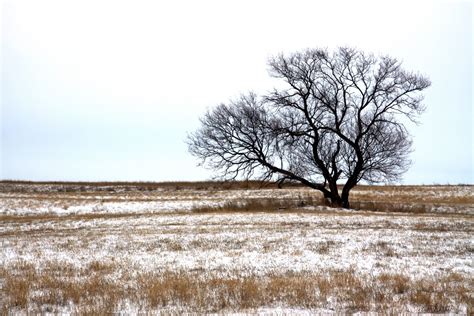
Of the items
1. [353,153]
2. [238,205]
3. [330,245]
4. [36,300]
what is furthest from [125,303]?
[353,153]

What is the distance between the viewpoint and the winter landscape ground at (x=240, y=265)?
8.32 metres

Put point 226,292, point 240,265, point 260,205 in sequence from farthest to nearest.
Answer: point 260,205
point 240,265
point 226,292

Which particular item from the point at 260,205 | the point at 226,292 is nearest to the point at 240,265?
the point at 226,292

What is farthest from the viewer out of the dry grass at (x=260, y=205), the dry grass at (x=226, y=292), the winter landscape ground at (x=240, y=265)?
the dry grass at (x=260, y=205)

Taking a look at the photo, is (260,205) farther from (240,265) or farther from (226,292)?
(226,292)

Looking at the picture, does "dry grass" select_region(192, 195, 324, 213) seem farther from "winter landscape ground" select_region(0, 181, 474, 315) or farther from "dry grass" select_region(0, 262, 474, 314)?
"dry grass" select_region(0, 262, 474, 314)

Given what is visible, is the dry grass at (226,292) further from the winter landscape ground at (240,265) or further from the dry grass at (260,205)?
the dry grass at (260,205)

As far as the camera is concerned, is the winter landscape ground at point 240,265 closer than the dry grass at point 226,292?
No

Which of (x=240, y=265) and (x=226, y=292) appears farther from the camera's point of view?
(x=240, y=265)

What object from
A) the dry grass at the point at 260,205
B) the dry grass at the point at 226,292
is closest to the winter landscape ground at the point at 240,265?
the dry grass at the point at 226,292

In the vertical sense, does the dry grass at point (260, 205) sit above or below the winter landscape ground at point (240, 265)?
above

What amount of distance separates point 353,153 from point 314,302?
1121 inches

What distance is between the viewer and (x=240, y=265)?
1172 centimetres

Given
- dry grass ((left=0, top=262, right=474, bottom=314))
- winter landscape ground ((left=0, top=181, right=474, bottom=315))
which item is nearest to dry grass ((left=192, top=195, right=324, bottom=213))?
winter landscape ground ((left=0, top=181, right=474, bottom=315))
